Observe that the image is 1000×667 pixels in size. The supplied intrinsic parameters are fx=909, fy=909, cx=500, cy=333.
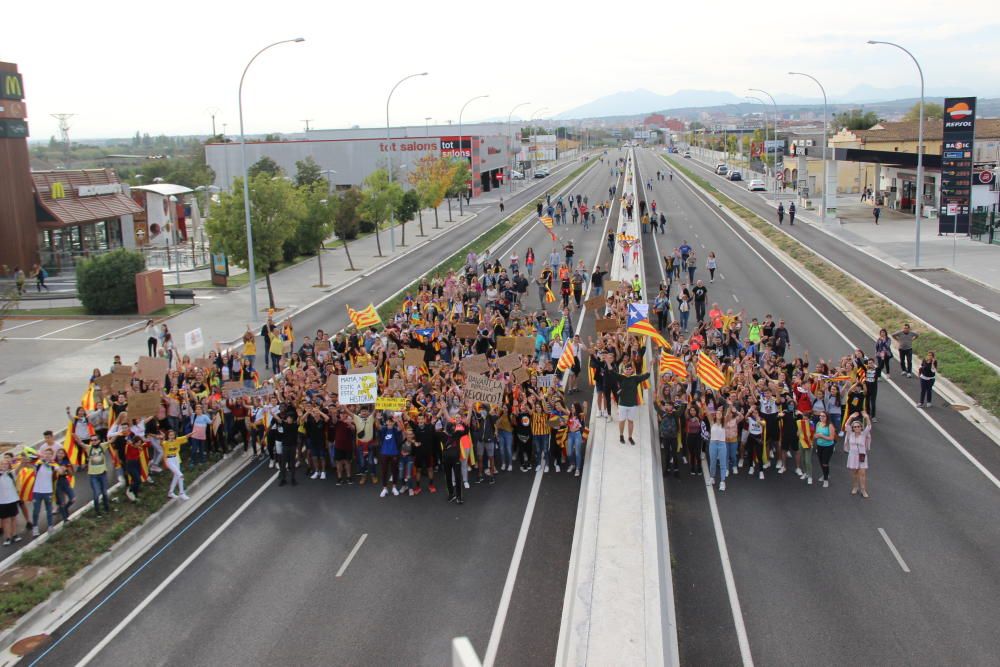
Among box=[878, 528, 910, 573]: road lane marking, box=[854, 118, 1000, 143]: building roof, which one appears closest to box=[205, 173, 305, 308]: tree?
box=[878, 528, 910, 573]: road lane marking

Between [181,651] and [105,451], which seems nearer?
[181,651]

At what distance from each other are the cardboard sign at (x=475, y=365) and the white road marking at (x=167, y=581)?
4799 mm

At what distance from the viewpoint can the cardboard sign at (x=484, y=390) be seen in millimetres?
16859

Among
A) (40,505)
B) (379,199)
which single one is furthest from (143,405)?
(379,199)

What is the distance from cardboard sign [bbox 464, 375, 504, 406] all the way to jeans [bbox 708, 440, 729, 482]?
3971 mm

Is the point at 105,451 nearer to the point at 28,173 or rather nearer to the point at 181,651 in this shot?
the point at 181,651

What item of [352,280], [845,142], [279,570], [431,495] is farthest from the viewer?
[845,142]

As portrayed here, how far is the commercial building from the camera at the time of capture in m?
87.1

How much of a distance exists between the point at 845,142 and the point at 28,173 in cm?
6878

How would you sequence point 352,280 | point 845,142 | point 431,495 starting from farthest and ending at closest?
1. point 845,142
2. point 352,280
3. point 431,495

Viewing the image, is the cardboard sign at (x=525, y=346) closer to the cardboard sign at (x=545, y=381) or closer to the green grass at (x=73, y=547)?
the cardboard sign at (x=545, y=381)

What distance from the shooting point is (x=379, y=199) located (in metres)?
52.1

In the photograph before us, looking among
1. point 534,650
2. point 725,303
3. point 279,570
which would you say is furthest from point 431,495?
point 725,303

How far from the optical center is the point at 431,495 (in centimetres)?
1661
